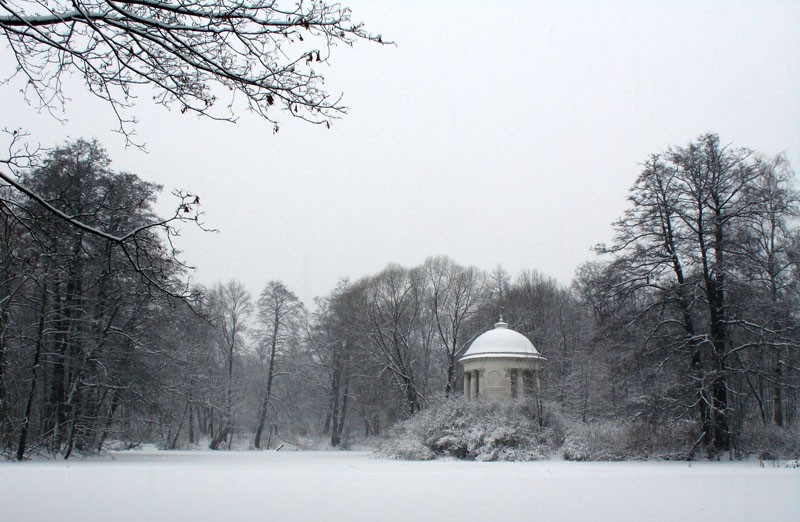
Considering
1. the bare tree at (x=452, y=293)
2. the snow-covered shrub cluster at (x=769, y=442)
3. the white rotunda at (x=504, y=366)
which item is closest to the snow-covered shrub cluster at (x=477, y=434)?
the white rotunda at (x=504, y=366)

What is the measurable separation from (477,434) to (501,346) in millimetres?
10580

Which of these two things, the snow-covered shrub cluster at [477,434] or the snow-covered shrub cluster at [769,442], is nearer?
the snow-covered shrub cluster at [769,442]

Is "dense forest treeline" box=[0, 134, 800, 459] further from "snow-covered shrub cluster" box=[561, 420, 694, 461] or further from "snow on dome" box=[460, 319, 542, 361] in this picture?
"snow on dome" box=[460, 319, 542, 361]

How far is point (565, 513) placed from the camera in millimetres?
8078

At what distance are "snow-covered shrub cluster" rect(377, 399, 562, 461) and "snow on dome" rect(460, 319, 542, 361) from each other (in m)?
6.69

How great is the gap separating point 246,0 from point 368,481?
8981mm

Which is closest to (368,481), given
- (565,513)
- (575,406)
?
(565,513)

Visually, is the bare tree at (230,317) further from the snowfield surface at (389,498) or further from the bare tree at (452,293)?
the snowfield surface at (389,498)

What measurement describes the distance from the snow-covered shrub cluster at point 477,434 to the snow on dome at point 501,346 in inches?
264

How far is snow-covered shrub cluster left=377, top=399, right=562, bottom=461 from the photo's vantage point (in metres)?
24.2

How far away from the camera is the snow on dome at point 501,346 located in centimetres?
3409

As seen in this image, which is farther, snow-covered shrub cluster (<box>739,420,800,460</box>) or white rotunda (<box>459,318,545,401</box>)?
white rotunda (<box>459,318,545,401</box>)

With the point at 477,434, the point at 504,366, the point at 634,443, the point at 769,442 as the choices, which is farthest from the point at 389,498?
the point at 504,366

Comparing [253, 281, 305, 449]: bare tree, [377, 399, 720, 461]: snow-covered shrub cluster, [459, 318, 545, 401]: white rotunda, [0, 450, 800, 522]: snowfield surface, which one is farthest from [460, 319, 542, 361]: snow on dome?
[0, 450, 800, 522]: snowfield surface
